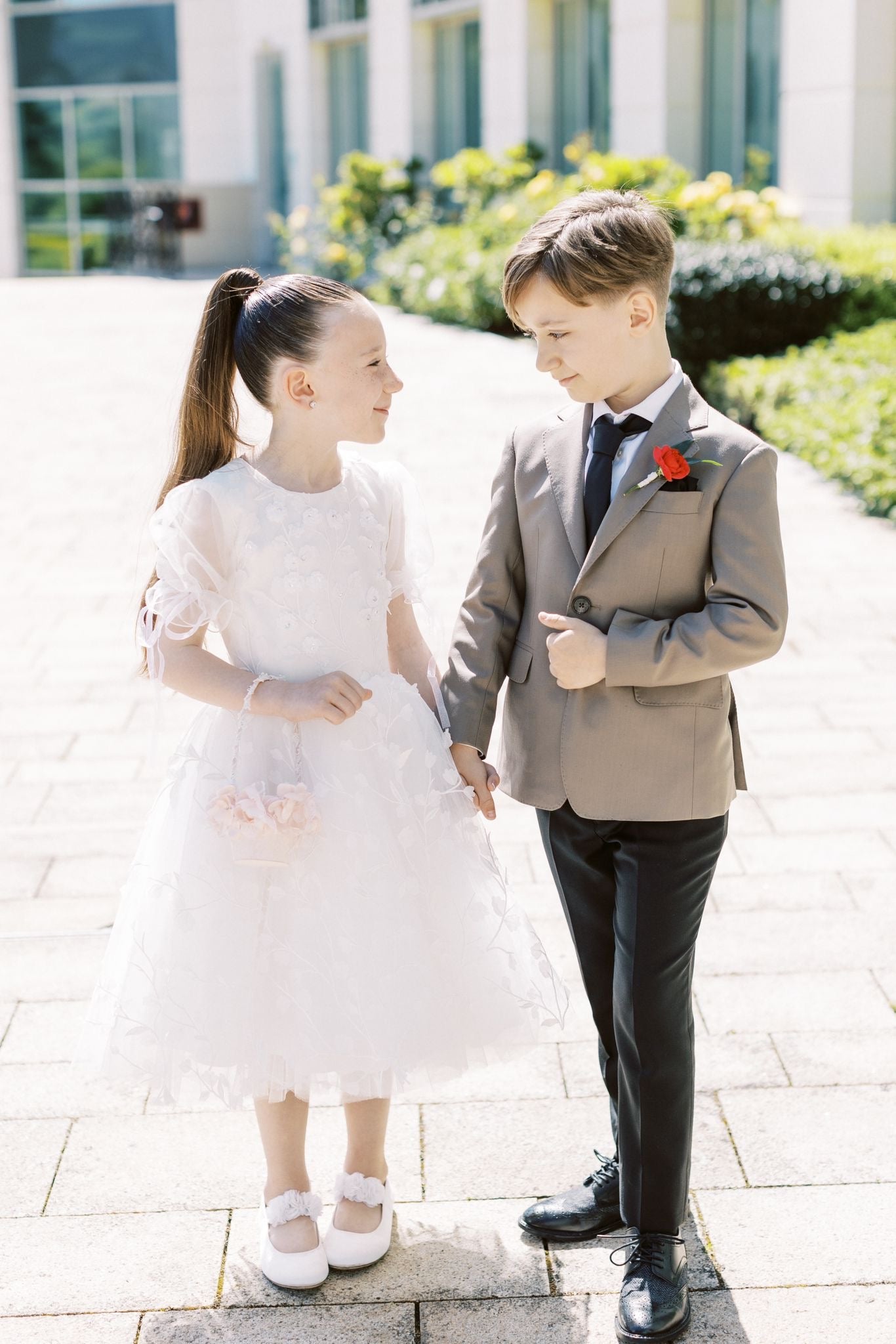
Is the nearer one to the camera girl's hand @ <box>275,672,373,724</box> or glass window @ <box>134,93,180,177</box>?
girl's hand @ <box>275,672,373,724</box>

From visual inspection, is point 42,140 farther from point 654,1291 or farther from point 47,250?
point 654,1291

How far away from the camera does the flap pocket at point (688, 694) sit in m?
2.21

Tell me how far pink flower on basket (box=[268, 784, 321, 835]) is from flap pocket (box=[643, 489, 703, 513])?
65 cm

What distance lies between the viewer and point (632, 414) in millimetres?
2195

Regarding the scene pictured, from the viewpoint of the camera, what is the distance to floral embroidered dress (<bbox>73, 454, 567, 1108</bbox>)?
2277 millimetres

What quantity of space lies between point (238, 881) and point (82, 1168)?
2.46 feet

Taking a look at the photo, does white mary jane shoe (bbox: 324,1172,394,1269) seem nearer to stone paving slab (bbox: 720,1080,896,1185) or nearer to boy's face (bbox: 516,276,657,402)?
stone paving slab (bbox: 720,1080,896,1185)

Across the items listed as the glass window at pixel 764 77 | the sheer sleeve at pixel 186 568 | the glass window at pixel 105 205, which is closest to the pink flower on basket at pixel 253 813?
the sheer sleeve at pixel 186 568

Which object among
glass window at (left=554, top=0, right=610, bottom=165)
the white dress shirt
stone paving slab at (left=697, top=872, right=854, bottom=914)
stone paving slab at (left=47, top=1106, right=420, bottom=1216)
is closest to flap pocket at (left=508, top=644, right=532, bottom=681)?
the white dress shirt

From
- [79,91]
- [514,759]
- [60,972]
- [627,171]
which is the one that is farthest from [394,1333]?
[79,91]

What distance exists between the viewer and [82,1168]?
268cm

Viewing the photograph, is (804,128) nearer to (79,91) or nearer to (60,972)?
(60,972)

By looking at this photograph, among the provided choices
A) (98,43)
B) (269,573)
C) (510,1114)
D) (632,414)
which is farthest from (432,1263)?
(98,43)

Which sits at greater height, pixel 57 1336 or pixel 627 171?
pixel 627 171
